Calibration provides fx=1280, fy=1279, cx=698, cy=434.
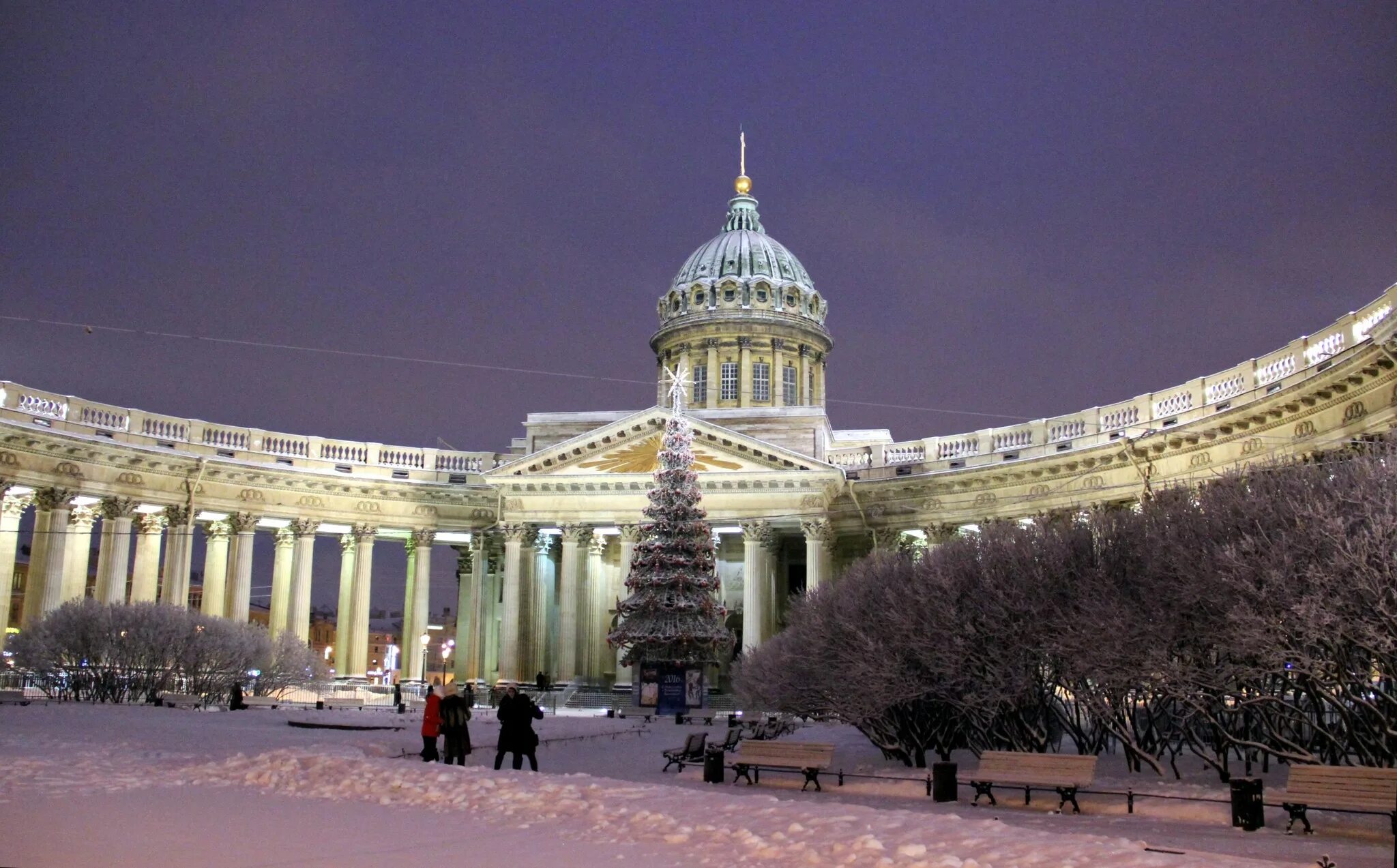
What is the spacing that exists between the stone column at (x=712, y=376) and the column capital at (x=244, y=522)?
22.9 meters

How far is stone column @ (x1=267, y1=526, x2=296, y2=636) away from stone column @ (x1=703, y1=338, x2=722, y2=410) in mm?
21408

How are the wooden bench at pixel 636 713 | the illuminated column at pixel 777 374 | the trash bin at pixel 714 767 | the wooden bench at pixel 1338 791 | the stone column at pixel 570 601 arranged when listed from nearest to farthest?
the wooden bench at pixel 1338 791 < the trash bin at pixel 714 767 < the wooden bench at pixel 636 713 < the stone column at pixel 570 601 < the illuminated column at pixel 777 374

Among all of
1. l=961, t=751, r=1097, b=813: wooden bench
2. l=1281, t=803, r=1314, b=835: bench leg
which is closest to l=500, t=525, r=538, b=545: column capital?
l=961, t=751, r=1097, b=813: wooden bench

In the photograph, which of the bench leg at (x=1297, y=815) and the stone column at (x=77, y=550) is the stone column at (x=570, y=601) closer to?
the stone column at (x=77, y=550)

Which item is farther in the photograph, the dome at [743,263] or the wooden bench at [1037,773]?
the dome at [743,263]

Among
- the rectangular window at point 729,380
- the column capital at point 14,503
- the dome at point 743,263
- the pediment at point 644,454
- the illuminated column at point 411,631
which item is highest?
the dome at point 743,263

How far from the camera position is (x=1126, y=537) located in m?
20.5

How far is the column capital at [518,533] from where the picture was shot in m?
47.3

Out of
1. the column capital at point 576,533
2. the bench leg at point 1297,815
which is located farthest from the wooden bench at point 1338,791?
the column capital at point 576,533

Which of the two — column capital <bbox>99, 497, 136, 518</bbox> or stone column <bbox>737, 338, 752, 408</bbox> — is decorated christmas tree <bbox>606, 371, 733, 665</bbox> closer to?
column capital <bbox>99, 497, 136, 518</bbox>

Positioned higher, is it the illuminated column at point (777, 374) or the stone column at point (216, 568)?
the illuminated column at point (777, 374)

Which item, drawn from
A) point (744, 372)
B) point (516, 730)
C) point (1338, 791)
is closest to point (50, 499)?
point (516, 730)

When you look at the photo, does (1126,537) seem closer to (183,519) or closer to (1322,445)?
(1322,445)

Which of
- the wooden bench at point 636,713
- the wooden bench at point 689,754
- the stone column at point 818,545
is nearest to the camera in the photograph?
the wooden bench at point 689,754
